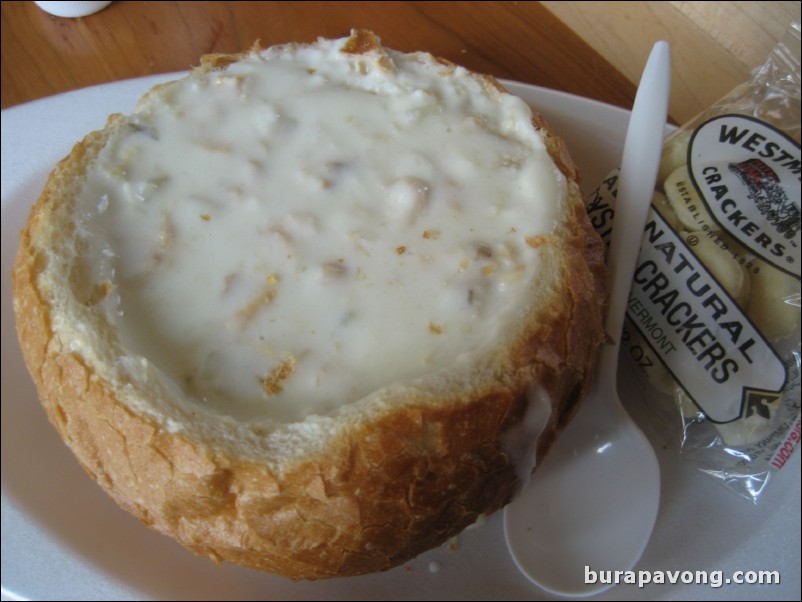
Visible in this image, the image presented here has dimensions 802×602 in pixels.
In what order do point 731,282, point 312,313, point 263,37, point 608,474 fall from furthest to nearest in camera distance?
1. point 263,37
2. point 608,474
3. point 731,282
4. point 312,313

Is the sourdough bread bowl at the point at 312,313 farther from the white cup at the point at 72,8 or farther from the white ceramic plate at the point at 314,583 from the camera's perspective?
the white cup at the point at 72,8

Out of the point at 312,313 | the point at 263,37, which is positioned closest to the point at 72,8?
the point at 263,37

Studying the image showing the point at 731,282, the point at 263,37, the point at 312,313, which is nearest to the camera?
the point at 312,313

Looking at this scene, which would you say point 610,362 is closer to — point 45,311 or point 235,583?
point 235,583

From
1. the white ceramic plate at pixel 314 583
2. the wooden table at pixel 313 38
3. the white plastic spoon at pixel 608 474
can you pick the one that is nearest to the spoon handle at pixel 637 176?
the white plastic spoon at pixel 608 474

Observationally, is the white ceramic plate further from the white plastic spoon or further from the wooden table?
the wooden table

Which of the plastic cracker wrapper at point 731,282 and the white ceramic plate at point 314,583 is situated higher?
the plastic cracker wrapper at point 731,282

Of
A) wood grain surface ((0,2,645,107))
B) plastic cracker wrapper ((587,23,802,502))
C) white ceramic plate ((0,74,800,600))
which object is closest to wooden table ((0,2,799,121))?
wood grain surface ((0,2,645,107))

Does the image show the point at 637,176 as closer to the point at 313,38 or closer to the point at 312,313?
the point at 312,313
